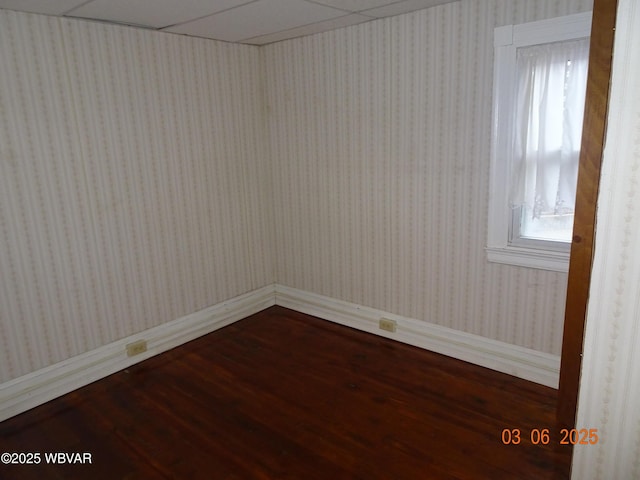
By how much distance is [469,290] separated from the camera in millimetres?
3023

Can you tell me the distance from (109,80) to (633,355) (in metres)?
3.07

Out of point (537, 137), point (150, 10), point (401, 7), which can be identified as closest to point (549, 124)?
point (537, 137)

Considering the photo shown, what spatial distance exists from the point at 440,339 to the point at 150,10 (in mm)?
2775

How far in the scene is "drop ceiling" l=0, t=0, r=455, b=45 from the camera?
2432mm

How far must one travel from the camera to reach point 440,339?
10.5ft

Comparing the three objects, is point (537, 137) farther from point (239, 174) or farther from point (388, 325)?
point (239, 174)

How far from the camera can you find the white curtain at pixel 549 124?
7.78 feet

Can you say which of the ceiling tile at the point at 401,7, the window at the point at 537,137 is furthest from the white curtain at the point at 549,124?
the ceiling tile at the point at 401,7

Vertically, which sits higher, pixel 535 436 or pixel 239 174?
pixel 239 174

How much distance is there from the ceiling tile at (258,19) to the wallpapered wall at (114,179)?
23 cm

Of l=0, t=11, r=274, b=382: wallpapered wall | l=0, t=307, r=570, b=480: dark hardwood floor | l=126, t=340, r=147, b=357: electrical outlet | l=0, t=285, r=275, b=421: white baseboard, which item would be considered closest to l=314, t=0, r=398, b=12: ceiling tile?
l=0, t=11, r=274, b=382: wallpapered wall

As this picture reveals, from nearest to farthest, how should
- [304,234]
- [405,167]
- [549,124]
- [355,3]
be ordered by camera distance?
[549,124], [355,3], [405,167], [304,234]

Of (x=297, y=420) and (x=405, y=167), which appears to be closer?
(x=297, y=420)

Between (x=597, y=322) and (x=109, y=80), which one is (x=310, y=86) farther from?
(x=597, y=322)
